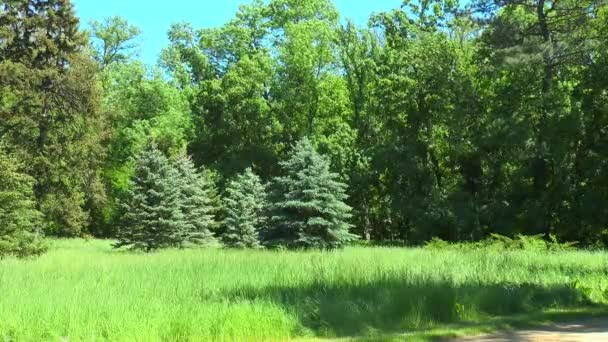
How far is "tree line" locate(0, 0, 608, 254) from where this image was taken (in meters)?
38.1

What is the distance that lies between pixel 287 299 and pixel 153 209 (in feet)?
70.7

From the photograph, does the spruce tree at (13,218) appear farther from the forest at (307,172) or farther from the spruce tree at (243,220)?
the spruce tree at (243,220)

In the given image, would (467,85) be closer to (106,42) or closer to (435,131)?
(435,131)

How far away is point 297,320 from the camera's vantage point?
34.2 ft

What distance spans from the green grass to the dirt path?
0.46 meters

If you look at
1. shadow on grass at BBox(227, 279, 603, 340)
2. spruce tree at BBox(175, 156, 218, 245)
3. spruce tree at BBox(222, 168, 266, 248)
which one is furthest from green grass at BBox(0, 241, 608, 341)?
spruce tree at BBox(222, 168, 266, 248)

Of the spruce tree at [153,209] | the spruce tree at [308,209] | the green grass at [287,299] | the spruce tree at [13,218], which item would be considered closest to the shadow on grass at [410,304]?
the green grass at [287,299]

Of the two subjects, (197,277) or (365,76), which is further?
(365,76)

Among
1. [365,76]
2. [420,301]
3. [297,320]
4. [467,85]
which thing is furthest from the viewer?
[365,76]

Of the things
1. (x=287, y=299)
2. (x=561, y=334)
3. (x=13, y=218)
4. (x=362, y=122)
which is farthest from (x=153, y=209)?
(x=362, y=122)

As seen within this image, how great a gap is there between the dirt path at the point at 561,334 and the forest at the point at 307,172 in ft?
2.15

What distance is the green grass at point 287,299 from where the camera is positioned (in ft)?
31.3

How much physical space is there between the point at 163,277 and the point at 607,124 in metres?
32.7

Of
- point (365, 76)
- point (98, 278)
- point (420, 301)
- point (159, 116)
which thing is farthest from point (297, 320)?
point (159, 116)
